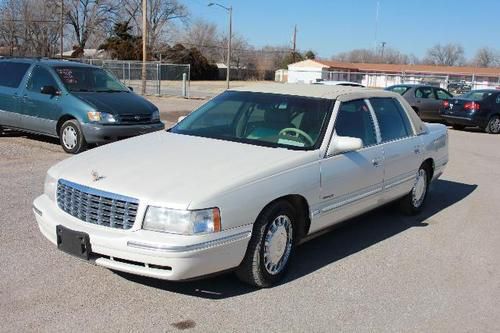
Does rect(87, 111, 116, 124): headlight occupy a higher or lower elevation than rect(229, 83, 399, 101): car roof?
lower

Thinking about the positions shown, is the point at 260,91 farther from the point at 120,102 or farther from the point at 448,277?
the point at 120,102

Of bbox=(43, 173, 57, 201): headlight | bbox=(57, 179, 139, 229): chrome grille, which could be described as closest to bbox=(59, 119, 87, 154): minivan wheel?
bbox=(43, 173, 57, 201): headlight

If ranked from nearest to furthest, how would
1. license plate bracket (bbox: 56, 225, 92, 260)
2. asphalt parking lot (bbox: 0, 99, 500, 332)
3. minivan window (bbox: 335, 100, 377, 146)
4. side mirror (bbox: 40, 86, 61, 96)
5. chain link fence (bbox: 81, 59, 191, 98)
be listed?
asphalt parking lot (bbox: 0, 99, 500, 332) → license plate bracket (bbox: 56, 225, 92, 260) → minivan window (bbox: 335, 100, 377, 146) → side mirror (bbox: 40, 86, 61, 96) → chain link fence (bbox: 81, 59, 191, 98)

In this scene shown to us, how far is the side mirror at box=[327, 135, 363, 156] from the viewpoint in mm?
5121

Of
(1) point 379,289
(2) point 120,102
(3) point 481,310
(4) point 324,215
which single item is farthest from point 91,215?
(2) point 120,102

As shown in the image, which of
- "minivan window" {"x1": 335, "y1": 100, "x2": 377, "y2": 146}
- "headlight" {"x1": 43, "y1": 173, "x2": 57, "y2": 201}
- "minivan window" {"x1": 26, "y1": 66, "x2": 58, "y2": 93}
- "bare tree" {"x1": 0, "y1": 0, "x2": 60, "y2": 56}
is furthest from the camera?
"bare tree" {"x1": 0, "y1": 0, "x2": 60, "y2": 56}

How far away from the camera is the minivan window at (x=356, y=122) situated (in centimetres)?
552

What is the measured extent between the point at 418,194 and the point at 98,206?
4392 millimetres

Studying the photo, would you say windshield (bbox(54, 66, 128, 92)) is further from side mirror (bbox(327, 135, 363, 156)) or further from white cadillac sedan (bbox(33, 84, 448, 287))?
side mirror (bbox(327, 135, 363, 156))

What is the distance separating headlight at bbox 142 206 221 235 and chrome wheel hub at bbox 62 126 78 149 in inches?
272

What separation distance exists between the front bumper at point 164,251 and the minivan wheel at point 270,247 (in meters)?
0.17

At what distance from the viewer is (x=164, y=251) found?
12.8 ft

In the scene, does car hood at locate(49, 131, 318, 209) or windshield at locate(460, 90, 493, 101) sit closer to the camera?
car hood at locate(49, 131, 318, 209)

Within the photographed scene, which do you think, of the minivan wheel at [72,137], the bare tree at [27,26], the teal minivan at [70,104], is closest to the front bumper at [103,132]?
the teal minivan at [70,104]
